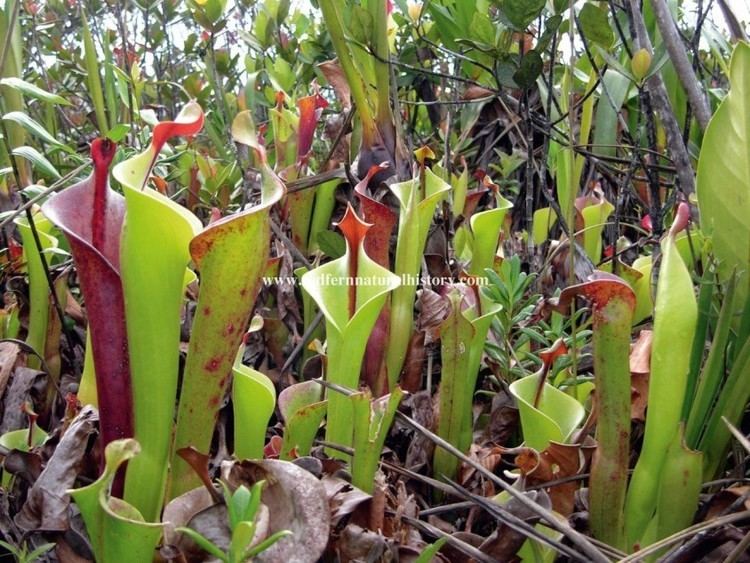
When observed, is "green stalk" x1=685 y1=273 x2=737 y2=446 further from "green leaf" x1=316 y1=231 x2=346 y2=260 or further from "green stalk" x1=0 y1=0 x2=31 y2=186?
"green stalk" x1=0 y1=0 x2=31 y2=186

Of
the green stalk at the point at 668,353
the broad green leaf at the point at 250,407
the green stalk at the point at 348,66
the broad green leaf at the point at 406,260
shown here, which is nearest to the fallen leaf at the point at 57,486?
the broad green leaf at the point at 250,407

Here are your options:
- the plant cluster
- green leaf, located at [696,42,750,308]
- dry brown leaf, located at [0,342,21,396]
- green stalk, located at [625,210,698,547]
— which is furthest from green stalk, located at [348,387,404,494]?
dry brown leaf, located at [0,342,21,396]

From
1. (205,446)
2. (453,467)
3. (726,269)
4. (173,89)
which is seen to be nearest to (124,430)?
(205,446)

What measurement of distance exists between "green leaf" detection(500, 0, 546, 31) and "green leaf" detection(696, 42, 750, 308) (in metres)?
0.31

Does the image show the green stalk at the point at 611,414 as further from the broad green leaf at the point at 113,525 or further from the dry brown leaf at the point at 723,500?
the broad green leaf at the point at 113,525

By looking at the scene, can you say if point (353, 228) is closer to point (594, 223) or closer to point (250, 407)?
point (250, 407)

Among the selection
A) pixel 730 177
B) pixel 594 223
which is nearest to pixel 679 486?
pixel 730 177

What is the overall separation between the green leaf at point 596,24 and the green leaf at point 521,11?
63mm

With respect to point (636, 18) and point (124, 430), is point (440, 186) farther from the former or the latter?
point (124, 430)

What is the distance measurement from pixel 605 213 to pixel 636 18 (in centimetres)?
31

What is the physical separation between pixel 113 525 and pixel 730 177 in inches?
23.9

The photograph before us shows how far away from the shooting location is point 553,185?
165 centimetres

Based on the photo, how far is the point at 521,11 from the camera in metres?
0.90

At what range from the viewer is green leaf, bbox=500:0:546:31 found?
0.89 meters
